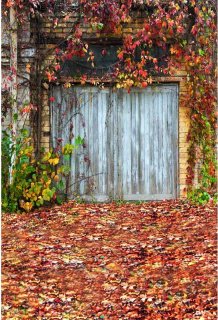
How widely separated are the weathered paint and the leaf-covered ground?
1.34 meters

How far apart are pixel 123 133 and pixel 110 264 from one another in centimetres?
432

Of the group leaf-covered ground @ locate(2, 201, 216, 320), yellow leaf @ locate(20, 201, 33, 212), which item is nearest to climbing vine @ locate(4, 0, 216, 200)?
leaf-covered ground @ locate(2, 201, 216, 320)

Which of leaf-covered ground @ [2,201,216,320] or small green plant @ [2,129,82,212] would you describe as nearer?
leaf-covered ground @ [2,201,216,320]

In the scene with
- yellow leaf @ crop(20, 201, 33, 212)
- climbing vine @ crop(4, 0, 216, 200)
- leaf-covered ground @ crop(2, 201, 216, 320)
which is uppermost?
climbing vine @ crop(4, 0, 216, 200)

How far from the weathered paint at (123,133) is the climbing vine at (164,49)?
12.1 inches

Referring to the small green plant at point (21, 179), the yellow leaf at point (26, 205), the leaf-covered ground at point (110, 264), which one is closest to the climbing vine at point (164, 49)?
the small green plant at point (21, 179)

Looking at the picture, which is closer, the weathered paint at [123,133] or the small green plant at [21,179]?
the small green plant at [21,179]

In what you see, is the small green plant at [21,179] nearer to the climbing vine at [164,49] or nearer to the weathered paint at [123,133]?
the weathered paint at [123,133]

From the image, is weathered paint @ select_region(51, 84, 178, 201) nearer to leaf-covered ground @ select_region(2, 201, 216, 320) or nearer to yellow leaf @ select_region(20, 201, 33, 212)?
leaf-covered ground @ select_region(2, 201, 216, 320)

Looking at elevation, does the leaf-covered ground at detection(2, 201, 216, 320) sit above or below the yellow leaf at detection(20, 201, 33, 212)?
below

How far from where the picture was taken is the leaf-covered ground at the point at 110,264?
601 cm

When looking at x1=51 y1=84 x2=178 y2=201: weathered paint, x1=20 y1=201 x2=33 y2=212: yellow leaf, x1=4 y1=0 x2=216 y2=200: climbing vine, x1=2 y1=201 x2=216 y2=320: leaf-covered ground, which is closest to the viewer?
x1=2 y1=201 x2=216 y2=320: leaf-covered ground

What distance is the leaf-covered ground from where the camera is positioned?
6012 millimetres

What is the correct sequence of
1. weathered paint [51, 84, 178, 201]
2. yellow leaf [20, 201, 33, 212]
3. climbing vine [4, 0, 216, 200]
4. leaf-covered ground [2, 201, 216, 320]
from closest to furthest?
leaf-covered ground [2, 201, 216, 320], yellow leaf [20, 201, 33, 212], climbing vine [4, 0, 216, 200], weathered paint [51, 84, 178, 201]
